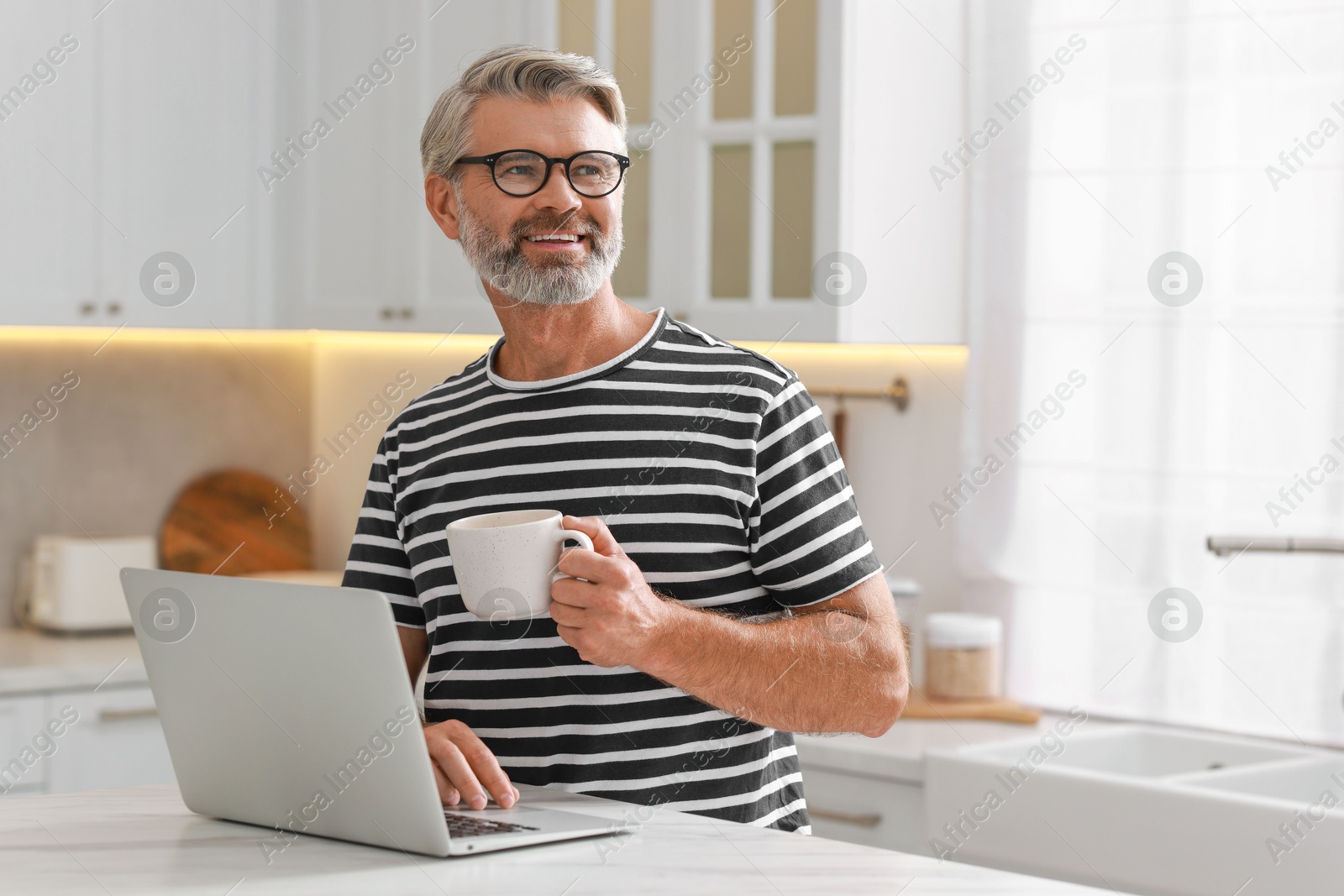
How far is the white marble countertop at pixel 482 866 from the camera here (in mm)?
848

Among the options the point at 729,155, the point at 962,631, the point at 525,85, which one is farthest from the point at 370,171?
the point at 525,85

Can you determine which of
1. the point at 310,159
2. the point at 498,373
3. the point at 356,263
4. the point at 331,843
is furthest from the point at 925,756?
the point at 310,159

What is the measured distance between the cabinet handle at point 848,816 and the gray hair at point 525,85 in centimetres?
111

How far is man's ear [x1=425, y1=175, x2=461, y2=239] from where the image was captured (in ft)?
4.84

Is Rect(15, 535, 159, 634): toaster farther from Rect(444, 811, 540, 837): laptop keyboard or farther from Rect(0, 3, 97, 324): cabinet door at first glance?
Rect(444, 811, 540, 837): laptop keyboard

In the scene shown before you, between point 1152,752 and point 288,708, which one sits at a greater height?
point 288,708

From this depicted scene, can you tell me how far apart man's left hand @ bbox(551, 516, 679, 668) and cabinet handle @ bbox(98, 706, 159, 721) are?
181 cm

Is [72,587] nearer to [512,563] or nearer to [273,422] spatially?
[273,422]

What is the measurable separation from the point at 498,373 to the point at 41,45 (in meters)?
1.72

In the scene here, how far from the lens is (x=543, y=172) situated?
1350 mm

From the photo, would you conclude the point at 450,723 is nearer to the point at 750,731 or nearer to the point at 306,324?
the point at 750,731

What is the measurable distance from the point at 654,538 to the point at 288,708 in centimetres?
39

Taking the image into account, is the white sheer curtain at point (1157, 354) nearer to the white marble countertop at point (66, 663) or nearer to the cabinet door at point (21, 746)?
the white marble countertop at point (66, 663)

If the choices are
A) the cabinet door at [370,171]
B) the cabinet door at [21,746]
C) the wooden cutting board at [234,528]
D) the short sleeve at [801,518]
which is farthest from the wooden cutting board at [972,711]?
the wooden cutting board at [234,528]
